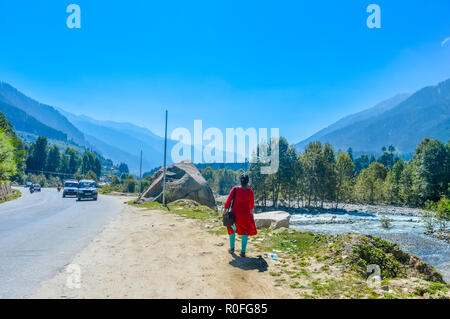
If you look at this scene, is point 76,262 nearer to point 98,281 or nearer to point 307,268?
point 98,281

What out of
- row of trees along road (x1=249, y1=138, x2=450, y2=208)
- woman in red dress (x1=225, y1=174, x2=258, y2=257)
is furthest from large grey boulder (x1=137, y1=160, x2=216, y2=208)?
row of trees along road (x1=249, y1=138, x2=450, y2=208)

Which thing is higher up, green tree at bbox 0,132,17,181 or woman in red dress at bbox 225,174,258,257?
green tree at bbox 0,132,17,181

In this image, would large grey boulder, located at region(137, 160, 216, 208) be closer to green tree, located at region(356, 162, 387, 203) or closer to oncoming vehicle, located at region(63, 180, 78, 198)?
oncoming vehicle, located at region(63, 180, 78, 198)

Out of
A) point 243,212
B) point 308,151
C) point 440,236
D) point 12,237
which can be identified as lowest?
point 440,236

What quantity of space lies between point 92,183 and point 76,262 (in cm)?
3146

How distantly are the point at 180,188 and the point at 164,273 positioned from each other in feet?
77.7

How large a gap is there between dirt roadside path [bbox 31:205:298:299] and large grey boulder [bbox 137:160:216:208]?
63.4ft

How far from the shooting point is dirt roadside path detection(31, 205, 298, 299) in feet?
15.8

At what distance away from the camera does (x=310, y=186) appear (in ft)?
210

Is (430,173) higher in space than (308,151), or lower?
lower

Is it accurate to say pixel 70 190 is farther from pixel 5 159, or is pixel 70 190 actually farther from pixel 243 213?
pixel 243 213

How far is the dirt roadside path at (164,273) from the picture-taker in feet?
15.8
